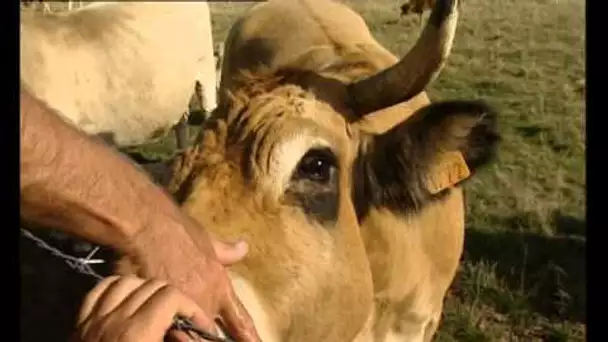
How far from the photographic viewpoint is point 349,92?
3562mm

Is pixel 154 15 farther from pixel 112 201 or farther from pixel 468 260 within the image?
pixel 112 201

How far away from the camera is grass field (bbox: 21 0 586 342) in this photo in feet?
15.4

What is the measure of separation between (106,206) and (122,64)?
8244 mm

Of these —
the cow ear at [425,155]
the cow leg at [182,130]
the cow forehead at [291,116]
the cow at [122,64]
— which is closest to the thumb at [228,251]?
the cow forehead at [291,116]

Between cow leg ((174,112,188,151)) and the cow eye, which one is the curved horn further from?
cow leg ((174,112,188,151))

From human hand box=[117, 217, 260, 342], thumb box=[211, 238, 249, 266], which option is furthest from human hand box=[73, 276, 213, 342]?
thumb box=[211, 238, 249, 266]

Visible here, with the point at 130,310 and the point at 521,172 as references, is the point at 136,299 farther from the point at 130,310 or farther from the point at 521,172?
the point at 521,172

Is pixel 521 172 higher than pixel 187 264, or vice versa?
pixel 187 264

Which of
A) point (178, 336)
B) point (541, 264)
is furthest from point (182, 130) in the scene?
point (178, 336)

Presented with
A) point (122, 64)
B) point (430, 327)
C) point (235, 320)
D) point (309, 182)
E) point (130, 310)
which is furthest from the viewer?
point (122, 64)

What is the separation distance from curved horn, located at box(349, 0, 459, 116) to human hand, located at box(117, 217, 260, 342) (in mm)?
1230

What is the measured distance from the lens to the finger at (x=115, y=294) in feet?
6.83

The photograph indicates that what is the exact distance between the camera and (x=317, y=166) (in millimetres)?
3252

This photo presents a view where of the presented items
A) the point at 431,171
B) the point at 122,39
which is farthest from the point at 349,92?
the point at 122,39
